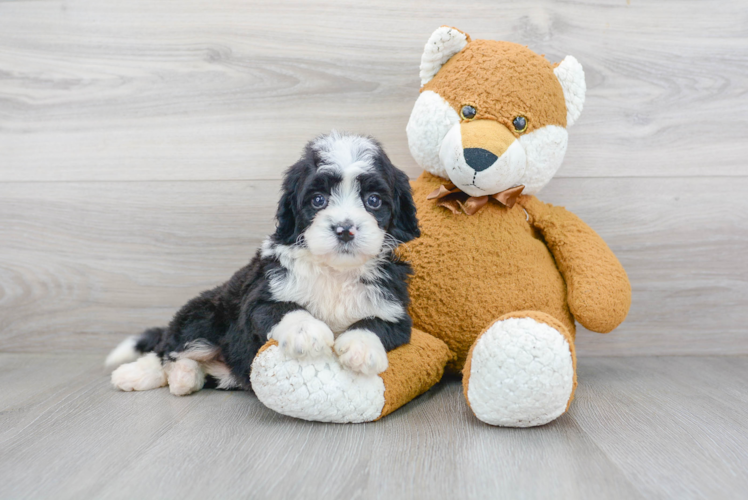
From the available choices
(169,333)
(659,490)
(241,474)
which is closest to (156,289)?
(169,333)

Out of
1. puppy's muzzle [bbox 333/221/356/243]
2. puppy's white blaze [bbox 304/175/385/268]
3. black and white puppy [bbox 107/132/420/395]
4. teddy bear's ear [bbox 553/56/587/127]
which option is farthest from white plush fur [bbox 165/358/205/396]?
teddy bear's ear [bbox 553/56/587/127]

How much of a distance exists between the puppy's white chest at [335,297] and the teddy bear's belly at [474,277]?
222 millimetres

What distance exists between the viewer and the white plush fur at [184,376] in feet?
5.68

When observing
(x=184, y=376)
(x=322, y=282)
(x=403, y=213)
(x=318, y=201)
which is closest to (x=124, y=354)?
(x=184, y=376)

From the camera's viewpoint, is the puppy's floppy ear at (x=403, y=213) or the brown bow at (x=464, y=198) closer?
the puppy's floppy ear at (x=403, y=213)

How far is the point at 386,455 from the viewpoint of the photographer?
1258 mm

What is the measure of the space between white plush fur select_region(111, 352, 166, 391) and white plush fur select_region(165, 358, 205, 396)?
6cm

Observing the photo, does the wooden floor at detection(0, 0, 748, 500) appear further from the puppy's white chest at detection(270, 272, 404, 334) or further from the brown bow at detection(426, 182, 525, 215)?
the puppy's white chest at detection(270, 272, 404, 334)

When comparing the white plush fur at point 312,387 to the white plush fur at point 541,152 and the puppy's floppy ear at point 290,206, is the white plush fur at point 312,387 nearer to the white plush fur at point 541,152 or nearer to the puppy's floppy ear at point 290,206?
the puppy's floppy ear at point 290,206

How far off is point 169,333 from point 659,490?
1.41 meters

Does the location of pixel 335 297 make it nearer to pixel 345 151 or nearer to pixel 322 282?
pixel 322 282

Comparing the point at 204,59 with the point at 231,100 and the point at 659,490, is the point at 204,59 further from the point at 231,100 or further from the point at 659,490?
the point at 659,490

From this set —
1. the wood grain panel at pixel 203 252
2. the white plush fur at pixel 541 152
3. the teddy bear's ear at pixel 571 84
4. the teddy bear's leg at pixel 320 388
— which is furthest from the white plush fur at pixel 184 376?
the teddy bear's ear at pixel 571 84

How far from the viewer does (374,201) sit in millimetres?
1452
